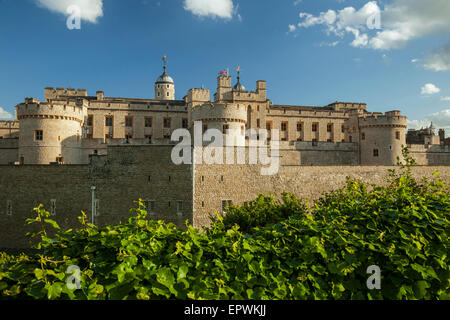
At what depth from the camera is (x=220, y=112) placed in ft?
115

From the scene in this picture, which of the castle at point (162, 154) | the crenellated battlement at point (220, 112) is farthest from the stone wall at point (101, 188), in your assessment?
the crenellated battlement at point (220, 112)

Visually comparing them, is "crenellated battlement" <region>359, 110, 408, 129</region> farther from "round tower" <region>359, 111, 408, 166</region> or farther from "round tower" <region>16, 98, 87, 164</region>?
"round tower" <region>16, 98, 87, 164</region>

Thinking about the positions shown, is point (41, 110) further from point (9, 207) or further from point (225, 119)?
point (225, 119)

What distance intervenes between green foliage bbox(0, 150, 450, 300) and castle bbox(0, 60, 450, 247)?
2012 cm

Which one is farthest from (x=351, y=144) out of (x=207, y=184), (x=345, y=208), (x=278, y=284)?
(x=278, y=284)

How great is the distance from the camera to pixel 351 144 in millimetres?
43750

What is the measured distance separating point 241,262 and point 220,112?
99.8 feet

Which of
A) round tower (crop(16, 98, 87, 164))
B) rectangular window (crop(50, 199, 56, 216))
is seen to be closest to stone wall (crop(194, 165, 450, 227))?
rectangular window (crop(50, 199, 56, 216))

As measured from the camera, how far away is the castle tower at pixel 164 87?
74.7 m

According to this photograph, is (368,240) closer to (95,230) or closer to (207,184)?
(95,230)

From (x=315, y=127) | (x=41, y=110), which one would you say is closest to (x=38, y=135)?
(x=41, y=110)

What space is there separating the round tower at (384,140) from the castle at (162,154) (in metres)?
0.12

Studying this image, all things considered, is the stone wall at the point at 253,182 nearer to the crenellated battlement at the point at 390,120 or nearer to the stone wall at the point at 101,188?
the stone wall at the point at 101,188

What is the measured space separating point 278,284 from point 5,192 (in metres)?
28.3
